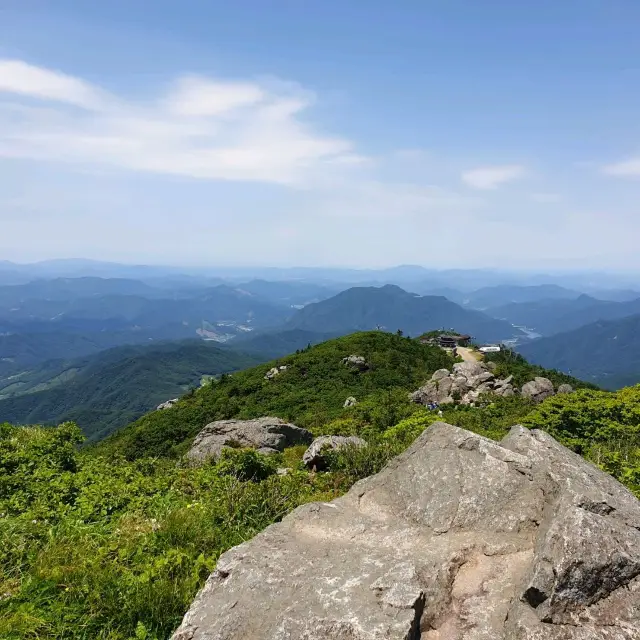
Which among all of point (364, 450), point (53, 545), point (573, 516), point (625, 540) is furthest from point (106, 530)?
point (625, 540)

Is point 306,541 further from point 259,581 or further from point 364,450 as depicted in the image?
point 364,450

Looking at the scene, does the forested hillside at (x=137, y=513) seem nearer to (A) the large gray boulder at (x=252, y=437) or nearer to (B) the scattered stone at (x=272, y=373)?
(A) the large gray boulder at (x=252, y=437)

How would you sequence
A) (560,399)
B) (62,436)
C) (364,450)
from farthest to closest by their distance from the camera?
1. (560,399)
2. (62,436)
3. (364,450)

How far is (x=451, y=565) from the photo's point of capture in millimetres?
5051

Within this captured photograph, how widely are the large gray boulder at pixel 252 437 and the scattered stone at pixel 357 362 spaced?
27875mm

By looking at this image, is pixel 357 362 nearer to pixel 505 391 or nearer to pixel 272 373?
pixel 272 373

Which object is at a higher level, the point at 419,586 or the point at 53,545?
the point at 419,586

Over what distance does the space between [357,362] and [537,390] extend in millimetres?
19904

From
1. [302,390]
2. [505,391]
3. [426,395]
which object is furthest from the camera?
[302,390]

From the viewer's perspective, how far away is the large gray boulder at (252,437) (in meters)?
19.2

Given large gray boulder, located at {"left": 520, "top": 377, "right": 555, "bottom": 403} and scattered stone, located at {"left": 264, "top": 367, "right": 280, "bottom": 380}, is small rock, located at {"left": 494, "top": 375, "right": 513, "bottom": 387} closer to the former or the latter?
large gray boulder, located at {"left": 520, "top": 377, "right": 555, "bottom": 403}

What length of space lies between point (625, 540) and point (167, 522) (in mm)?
6255

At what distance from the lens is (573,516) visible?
4.81m

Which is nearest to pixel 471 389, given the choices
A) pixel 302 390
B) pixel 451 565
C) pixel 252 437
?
pixel 302 390
